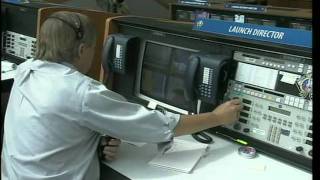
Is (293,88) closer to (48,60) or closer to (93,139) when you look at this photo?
(93,139)

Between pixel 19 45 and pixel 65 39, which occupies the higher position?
pixel 65 39

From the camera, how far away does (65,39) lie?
117 centimetres

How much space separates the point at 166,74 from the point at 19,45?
1079 mm

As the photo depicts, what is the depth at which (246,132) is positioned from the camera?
1.35 metres

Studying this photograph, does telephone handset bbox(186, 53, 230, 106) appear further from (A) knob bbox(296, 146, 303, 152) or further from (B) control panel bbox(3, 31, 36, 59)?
(B) control panel bbox(3, 31, 36, 59)

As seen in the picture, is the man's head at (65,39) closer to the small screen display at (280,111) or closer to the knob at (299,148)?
the small screen display at (280,111)

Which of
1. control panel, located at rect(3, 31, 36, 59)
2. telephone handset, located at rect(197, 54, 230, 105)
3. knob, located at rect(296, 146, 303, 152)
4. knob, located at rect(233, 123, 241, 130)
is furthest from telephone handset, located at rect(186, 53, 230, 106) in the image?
control panel, located at rect(3, 31, 36, 59)

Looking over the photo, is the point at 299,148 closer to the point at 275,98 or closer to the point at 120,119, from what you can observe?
the point at 275,98

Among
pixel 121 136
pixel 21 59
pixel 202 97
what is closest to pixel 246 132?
pixel 202 97

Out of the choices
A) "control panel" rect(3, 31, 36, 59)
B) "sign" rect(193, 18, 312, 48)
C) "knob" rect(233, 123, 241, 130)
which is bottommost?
"knob" rect(233, 123, 241, 130)

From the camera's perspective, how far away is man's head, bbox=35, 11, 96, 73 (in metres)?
1.17

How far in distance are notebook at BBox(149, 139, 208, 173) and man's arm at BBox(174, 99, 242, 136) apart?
0.08 meters

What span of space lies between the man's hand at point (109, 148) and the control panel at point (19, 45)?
41.1 inches

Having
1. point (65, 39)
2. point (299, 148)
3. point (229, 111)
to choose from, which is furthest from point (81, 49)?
point (299, 148)
